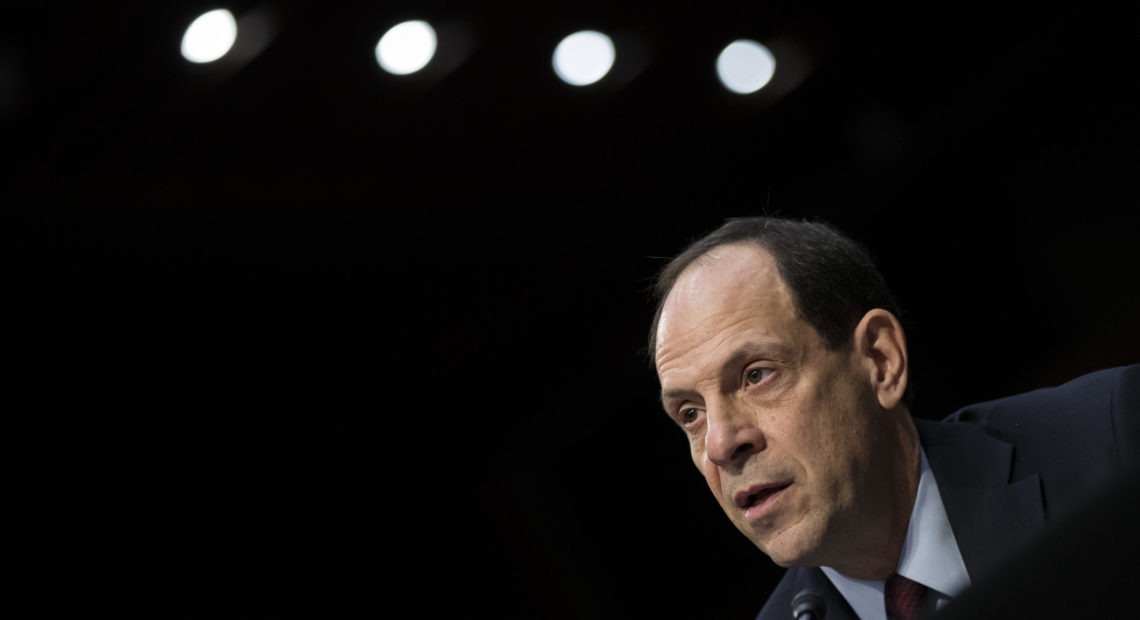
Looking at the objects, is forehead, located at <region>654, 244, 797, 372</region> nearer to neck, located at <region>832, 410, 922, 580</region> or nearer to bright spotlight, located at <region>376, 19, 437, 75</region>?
neck, located at <region>832, 410, 922, 580</region>

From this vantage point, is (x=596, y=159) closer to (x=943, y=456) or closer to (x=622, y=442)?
(x=622, y=442)

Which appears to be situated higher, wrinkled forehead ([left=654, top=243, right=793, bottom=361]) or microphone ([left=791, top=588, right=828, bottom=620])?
wrinkled forehead ([left=654, top=243, right=793, bottom=361])

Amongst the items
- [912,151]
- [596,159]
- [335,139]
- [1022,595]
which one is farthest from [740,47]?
[1022,595]

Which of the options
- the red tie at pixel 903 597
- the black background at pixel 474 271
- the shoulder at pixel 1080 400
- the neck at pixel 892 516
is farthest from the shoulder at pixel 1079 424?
the black background at pixel 474 271

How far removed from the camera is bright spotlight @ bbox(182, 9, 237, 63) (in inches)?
129

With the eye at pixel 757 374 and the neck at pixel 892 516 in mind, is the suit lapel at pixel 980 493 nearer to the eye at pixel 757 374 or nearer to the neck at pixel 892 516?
the neck at pixel 892 516

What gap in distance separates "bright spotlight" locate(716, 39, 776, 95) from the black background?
0.15 feet

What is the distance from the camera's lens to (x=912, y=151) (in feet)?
15.1

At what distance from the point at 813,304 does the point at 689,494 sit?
2900mm

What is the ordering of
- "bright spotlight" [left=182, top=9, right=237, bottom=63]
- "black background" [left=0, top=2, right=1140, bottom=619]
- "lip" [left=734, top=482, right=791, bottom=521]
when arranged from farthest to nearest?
1. "black background" [left=0, top=2, right=1140, bottom=619]
2. "bright spotlight" [left=182, top=9, right=237, bottom=63]
3. "lip" [left=734, top=482, right=791, bottom=521]

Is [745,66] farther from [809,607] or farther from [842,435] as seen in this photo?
[809,607]

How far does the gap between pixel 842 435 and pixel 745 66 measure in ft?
8.28

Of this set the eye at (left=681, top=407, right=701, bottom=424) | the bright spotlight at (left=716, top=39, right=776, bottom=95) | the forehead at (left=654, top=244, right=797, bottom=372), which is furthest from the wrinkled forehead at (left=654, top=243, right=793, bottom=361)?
the bright spotlight at (left=716, top=39, right=776, bottom=95)

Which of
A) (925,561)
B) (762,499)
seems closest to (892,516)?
(925,561)
